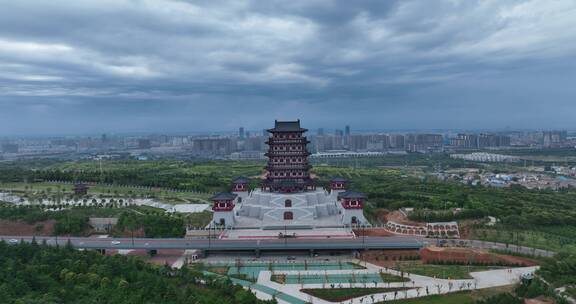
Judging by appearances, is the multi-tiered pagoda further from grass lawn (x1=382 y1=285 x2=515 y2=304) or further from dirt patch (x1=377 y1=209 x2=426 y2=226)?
grass lawn (x1=382 y1=285 x2=515 y2=304)

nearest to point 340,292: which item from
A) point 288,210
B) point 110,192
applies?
point 288,210

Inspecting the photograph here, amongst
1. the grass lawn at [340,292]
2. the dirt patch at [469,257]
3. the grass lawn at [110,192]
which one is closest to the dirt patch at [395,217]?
the dirt patch at [469,257]

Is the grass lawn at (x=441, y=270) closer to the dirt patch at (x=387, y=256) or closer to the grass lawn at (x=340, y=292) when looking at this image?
the dirt patch at (x=387, y=256)

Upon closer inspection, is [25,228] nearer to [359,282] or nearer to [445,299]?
[359,282]

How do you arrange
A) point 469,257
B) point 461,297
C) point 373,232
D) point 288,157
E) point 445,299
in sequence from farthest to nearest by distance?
point 288,157, point 373,232, point 469,257, point 461,297, point 445,299

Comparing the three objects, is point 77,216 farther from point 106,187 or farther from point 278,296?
point 278,296

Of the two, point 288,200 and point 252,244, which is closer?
point 252,244

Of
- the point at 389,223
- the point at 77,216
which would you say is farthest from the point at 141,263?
the point at 389,223

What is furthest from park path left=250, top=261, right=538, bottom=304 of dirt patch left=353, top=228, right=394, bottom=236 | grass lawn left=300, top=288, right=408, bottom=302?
dirt patch left=353, top=228, right=394, bottom=236
